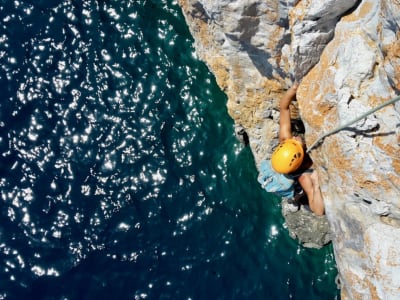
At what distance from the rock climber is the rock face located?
366mm

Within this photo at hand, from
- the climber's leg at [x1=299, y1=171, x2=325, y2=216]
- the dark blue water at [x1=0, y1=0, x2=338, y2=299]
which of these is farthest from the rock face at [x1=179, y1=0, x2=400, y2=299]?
the dark blue water at [x1=0, y1=0, x2=338, y2=299]

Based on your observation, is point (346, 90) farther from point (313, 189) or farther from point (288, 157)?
point (313, 189)

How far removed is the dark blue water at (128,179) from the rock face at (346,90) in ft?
6.83

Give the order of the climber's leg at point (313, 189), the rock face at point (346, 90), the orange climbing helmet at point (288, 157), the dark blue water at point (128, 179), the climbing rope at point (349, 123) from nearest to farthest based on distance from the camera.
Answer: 1. the climbing rope at point (349, 123)
2. the rock face at point (346, 90)
3. the orange climbing helmet at point (288, 157)
4. the climber's leg at point (313, 189)
5. the dark blue water at point (128, 179)

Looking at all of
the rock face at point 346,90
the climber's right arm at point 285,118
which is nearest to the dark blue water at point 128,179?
the climber's right arm at point 285,118

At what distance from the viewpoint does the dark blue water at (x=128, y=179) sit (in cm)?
1134

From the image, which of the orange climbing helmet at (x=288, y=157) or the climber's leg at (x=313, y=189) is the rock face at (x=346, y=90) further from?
the climber's leg at (x=313, y=189)

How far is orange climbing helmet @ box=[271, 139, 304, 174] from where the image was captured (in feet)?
31.9

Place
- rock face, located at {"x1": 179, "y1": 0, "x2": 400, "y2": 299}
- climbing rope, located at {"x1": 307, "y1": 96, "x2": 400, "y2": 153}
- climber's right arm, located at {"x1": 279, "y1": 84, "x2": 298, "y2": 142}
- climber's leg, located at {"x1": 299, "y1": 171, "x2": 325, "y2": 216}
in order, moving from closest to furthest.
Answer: climbing rope, located at {"x1": 307, "y1": 96, "x2": 400, "y2": 153}, rock face, located at {"x1": 179, "y1": 0, "x2": 400, "y2": 299}, climber's right arm, located at {"x1": 279, "y1": 84, "x2": 298, "y2": 142}, climber's leg, located at {"x1": 299, "y1": 171, "x2": 325, "y2": 216}

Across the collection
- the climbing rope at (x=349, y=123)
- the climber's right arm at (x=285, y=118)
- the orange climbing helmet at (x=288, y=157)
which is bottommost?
the climbing rope at (x=349, y=123)

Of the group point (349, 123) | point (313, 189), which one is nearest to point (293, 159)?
point (313, 189)

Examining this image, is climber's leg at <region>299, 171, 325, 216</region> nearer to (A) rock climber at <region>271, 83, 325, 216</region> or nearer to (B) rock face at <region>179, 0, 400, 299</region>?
(A) rock climber at <region>271, 83, 325, 216</region>

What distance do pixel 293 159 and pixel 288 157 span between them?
104mm

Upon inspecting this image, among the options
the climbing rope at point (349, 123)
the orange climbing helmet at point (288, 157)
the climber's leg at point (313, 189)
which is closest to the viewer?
the climbing rope at point (349, 123)
